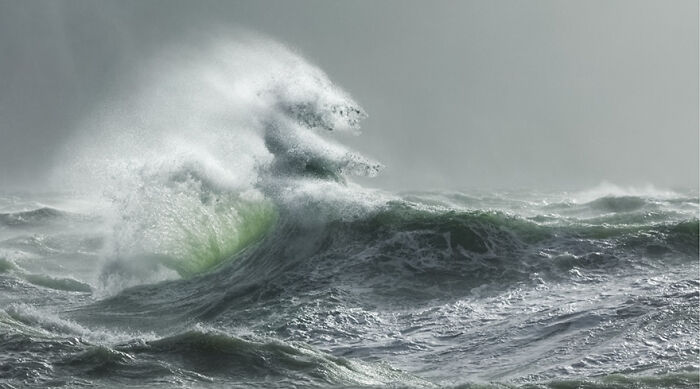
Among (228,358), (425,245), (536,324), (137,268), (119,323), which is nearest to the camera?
(228,358)

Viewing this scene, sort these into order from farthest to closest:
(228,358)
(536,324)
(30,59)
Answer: (30,59) < (536,324) < (228,358)

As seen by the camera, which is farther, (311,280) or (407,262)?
(407,262)

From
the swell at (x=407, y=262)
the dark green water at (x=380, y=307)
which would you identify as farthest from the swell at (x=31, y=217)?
the swell at (x=407, y=262)

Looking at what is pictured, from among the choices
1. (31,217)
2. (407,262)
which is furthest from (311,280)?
(31,217)

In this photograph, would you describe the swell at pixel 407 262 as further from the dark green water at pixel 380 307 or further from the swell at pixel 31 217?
the swell at pixel 31 217

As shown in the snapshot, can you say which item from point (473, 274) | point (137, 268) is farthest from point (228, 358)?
point (137, 268)

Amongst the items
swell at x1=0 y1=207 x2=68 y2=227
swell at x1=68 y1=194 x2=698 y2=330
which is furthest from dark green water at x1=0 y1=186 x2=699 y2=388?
swell at x1=0 y1=207 x2=68 y2=227

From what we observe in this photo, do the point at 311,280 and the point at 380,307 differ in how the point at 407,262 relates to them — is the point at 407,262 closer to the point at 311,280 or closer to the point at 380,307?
the point at 311,280

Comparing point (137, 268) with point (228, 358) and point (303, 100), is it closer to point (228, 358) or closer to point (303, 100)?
point (303, 100)
